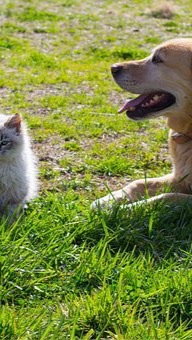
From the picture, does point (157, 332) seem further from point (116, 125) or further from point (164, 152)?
point (116, 125)

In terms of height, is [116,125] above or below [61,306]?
below

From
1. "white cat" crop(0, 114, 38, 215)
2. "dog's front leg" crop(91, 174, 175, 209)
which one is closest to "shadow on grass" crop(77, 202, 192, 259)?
"dog's front leg" crop(91, 174, 175, 209)

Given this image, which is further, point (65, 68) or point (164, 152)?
point (65, 68)

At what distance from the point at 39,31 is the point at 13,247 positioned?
702cm

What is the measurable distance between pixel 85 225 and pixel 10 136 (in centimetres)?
84

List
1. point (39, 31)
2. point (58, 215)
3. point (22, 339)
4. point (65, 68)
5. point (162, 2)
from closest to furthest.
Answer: point (22, 339) < point (58, 215) < point (65, 68) < point (39, 31) < point (162, 2)

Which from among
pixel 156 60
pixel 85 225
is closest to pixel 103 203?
pixel 85 225

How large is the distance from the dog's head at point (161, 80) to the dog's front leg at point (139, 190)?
489 mm

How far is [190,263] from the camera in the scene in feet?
12.8

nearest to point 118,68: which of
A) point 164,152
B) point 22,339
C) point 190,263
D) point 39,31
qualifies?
point 164,152

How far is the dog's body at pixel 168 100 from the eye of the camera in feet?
16.1

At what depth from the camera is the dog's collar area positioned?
5.00m

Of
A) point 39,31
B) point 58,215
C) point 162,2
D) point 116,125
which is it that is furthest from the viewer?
point 162,2

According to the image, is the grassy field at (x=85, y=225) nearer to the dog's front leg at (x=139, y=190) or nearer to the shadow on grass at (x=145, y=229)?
the shadow on grass at (x=145, y=229)
